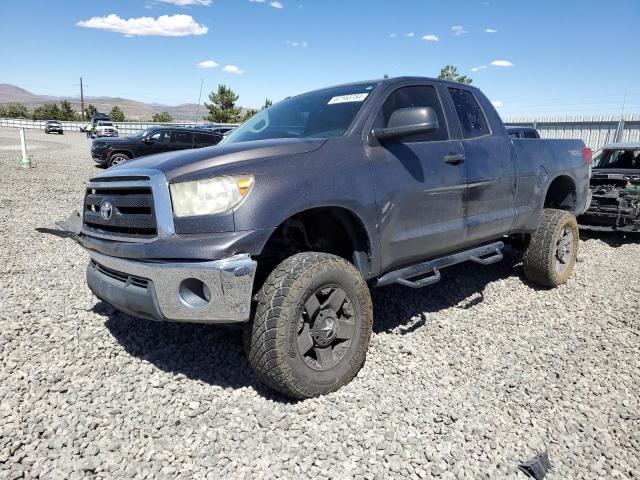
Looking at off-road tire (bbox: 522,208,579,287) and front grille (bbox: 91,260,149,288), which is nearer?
→ front grille (bbox: 91,260,149,288)

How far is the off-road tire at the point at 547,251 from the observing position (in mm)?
4992

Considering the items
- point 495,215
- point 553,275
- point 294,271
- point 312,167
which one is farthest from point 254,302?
point 553,275

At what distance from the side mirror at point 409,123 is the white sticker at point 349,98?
0.38 m

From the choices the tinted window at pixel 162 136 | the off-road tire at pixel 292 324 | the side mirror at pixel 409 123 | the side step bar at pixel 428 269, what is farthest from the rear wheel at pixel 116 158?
the off-road tire at pixel 292 324

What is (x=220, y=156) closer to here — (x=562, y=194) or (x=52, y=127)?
(x=562, y=194)

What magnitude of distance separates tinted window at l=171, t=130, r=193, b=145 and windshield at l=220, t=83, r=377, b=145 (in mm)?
12471

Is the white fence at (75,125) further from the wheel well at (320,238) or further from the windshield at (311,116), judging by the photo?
the wheel well at (320,238)

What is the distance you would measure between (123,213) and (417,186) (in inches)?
77.8

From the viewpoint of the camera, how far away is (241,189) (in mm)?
2637

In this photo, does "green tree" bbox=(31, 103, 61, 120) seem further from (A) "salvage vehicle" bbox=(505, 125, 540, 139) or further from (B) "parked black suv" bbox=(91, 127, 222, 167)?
(A) "salvage vehicle" bbox=(505, 125, 540, 139)

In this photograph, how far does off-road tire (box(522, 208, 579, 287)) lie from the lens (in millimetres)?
4992

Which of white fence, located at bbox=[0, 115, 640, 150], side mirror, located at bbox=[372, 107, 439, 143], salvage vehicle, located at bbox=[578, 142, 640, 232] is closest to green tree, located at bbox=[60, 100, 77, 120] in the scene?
white fence, located at bbox=[0, 115, 640, 150]

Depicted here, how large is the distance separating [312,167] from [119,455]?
1861 mm

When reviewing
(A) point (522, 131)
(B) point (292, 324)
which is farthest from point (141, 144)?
(B) point (292, 324)
